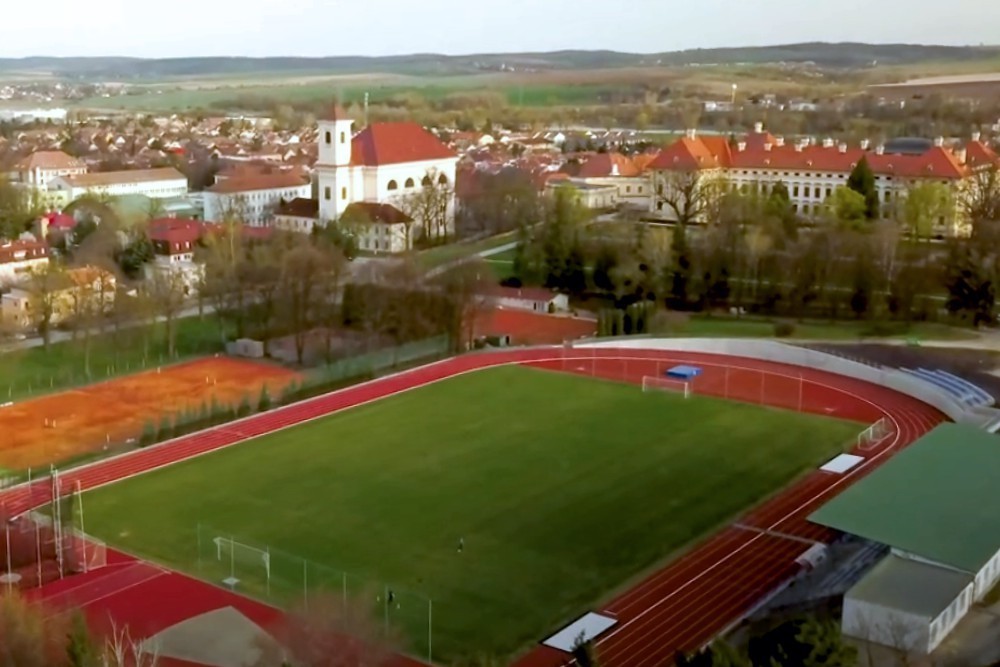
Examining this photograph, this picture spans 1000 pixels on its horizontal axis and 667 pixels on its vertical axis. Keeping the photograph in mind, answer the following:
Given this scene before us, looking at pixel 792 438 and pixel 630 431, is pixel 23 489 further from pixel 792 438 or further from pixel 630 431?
pixel 792 438

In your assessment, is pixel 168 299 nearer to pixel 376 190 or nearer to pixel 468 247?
pixel 468 247

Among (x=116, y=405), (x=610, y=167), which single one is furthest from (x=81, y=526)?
(x=610, y=167)

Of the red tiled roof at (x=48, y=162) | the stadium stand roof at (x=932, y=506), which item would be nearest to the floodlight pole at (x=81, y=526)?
the stadium stand roof at (x=932, y=506)

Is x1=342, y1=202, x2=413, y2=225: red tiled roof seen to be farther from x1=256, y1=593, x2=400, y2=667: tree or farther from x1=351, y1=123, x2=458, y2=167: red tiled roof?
x1=256, y1=593, x2=400, y2=667: tree

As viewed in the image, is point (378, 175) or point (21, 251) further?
point (378, 175)

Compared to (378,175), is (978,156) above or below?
above

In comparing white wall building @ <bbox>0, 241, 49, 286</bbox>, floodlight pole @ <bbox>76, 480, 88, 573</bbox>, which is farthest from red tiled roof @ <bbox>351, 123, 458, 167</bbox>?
floodlight pole @ <bbox>76, 480, 88, 573</bbox>

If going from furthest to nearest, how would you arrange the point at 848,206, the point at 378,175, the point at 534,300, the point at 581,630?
the point at 378,175 → the point at 848,206 → the point at 534,300 → the point at 581,630

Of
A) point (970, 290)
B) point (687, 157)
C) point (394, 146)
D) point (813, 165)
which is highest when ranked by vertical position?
point (394, 146)

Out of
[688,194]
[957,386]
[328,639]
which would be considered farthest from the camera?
[688,194]
